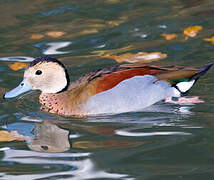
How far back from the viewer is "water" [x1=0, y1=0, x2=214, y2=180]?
5.19m

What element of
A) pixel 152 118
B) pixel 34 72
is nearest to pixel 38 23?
pixel 34 72

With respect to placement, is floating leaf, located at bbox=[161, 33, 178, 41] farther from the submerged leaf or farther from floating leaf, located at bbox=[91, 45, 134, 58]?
the submerged leaf

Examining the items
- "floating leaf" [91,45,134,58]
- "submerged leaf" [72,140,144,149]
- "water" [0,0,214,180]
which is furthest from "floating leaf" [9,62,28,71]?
"submerged leaf" [72,140,144,149]

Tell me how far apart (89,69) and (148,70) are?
1.62 metres

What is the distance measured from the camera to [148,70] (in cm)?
698

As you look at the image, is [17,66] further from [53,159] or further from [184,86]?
[53,159]

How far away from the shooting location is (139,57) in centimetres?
867

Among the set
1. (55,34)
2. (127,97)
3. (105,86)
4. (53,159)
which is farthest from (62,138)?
(55,34)

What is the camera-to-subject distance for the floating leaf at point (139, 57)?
855cm

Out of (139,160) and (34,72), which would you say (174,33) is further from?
(139,160)

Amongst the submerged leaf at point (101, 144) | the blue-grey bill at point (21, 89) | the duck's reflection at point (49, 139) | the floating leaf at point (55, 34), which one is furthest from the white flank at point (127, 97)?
the floating leaf at point (55, 34)

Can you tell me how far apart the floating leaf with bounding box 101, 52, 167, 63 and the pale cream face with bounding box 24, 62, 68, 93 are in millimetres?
1797

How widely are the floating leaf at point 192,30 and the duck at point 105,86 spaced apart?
227 centimetres

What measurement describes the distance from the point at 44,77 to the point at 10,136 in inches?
43.7
